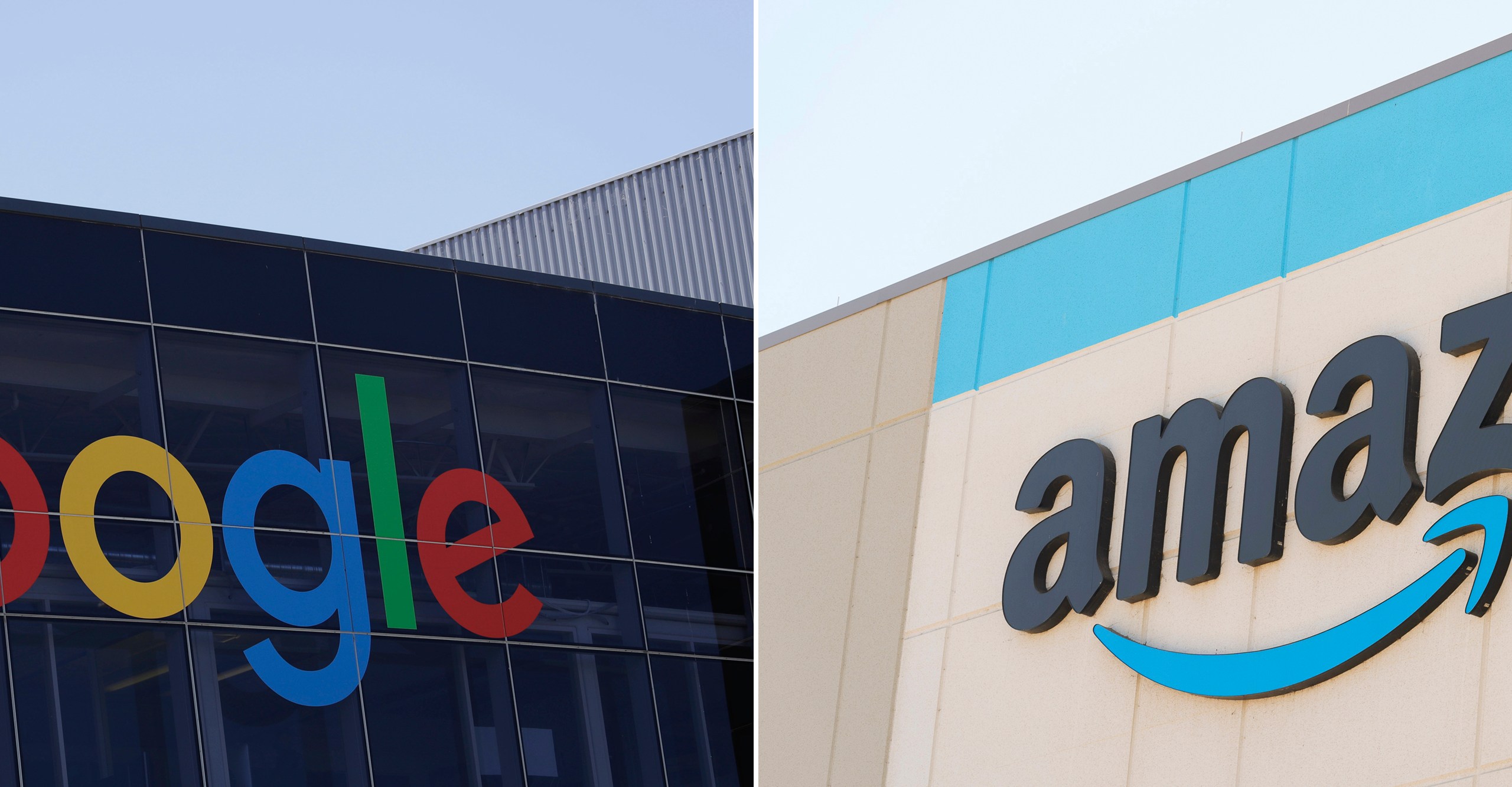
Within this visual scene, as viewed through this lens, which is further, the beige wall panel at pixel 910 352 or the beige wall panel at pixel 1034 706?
the beige wall panel at pixel 910 352

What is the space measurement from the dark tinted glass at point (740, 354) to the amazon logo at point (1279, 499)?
49.1ft

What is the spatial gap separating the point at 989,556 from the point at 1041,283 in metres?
1.69

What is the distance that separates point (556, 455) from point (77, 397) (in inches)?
247

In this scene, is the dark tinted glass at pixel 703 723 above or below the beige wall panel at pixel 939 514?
below

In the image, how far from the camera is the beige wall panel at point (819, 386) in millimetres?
11219

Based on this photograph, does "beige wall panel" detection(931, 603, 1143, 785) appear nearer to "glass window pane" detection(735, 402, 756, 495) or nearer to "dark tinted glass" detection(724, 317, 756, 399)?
"glass window pane" detection(735, 402, 756, 495)

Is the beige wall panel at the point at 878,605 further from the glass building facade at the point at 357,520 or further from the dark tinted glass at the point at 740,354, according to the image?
the dark tinted glass at the point at 740,354

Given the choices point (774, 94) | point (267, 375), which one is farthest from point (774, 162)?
point (267, 375)

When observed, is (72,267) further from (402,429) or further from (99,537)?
(402,429)

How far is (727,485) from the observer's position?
78.8 ft

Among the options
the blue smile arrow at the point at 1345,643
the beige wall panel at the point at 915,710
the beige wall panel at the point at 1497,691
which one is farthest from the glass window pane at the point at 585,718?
the beige wall panel at the point at 1497,691

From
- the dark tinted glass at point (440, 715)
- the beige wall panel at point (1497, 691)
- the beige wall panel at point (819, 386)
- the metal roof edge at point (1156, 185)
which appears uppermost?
the metal roof edge at point (1156, 185)

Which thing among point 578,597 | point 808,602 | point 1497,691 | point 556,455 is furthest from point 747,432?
point 1497,691

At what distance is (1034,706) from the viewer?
30.4 feet
